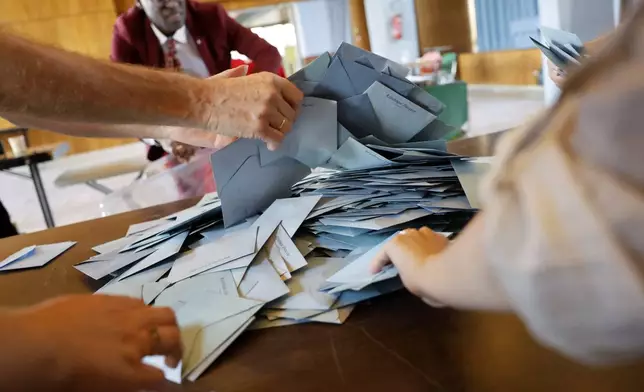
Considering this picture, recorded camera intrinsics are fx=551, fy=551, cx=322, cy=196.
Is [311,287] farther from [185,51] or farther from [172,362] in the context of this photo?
[185,51]

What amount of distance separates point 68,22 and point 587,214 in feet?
18.0

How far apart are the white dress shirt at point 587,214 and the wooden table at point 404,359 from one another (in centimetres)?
9

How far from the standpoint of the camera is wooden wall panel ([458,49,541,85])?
5.04m

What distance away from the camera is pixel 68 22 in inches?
194

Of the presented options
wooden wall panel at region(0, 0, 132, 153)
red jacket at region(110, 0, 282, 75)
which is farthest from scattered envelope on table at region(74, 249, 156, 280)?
wooden wall panel at region(0, 0, 132, 153)

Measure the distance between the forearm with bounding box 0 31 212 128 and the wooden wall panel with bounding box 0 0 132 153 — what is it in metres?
4.65

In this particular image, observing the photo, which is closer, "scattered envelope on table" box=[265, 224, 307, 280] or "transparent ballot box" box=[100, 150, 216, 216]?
"scattered envelope on table" box=[265, 224, 307, 280]

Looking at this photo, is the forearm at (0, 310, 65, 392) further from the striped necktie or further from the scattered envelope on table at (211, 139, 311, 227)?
the striped necktie

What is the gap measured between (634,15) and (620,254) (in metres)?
0.11

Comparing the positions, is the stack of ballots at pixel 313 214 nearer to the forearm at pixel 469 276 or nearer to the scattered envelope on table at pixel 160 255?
the scattered envelope on table at pixel 160 255

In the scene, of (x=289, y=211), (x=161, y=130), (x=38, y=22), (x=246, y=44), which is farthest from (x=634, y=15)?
(x=38, y=22)

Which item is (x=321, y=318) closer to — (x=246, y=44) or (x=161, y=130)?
(x=161, y=130)

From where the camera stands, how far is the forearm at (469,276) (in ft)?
1.04

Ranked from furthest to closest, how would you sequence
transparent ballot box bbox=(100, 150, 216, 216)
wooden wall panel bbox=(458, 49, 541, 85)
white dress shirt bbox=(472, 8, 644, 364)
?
wooden wall panel bbox=(458, 49, 541, 85) < transparent ballot box bbox=(100, 150, 216, 216) < white dress shirt bbox=(472, 8, 644, 364)
